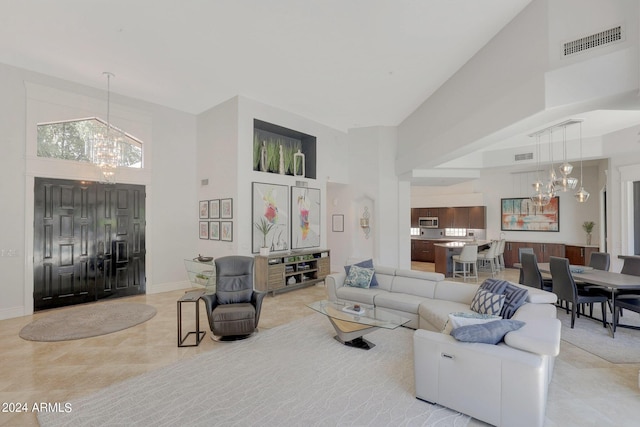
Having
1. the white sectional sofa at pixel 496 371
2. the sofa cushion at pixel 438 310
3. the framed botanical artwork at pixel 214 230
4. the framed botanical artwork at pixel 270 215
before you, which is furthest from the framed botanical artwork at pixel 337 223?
the white sectional sofa at pixel 496 371

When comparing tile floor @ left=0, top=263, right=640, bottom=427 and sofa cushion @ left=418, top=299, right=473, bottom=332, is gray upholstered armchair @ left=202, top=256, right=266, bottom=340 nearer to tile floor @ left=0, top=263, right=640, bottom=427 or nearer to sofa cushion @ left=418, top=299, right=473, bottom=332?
tile floor @ left=0, top=263, right=640, bottom=427

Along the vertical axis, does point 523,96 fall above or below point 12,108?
below

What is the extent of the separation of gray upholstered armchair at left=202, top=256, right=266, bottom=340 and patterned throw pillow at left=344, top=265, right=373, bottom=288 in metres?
1.65

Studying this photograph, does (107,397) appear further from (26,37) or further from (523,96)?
(523,96)

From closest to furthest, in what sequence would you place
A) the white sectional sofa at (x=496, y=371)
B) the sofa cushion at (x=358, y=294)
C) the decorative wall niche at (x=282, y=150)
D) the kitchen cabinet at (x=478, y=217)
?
1. the white sectional sofa at (x=496, y=371)
2. the sofa cushion at (x=358, y=294)
3. the decorative wall niche at (x=282, y=150)
4. the kitchen cabinet at (x=478, y=217)

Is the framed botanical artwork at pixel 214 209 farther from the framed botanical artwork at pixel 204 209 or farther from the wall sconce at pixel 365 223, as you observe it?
the wall sconce at pixel 365 223

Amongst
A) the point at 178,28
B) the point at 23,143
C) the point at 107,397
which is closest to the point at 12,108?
the point at 23,143

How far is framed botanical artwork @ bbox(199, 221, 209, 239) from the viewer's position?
6805mm

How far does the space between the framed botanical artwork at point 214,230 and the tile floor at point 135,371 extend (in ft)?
7.31

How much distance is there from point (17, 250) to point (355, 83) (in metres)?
6.49

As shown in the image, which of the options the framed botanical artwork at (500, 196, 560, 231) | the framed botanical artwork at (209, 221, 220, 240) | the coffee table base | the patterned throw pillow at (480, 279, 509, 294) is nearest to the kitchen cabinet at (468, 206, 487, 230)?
the framed botanical artwork at (500, 196, 560, 231)

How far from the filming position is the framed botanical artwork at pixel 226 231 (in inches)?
242

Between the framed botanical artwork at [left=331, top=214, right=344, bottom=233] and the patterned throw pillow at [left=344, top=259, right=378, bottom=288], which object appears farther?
the framed botanical artwork at [left=331, top=214, right=344, bottom=233]

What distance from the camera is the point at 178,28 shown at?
3.88 m
